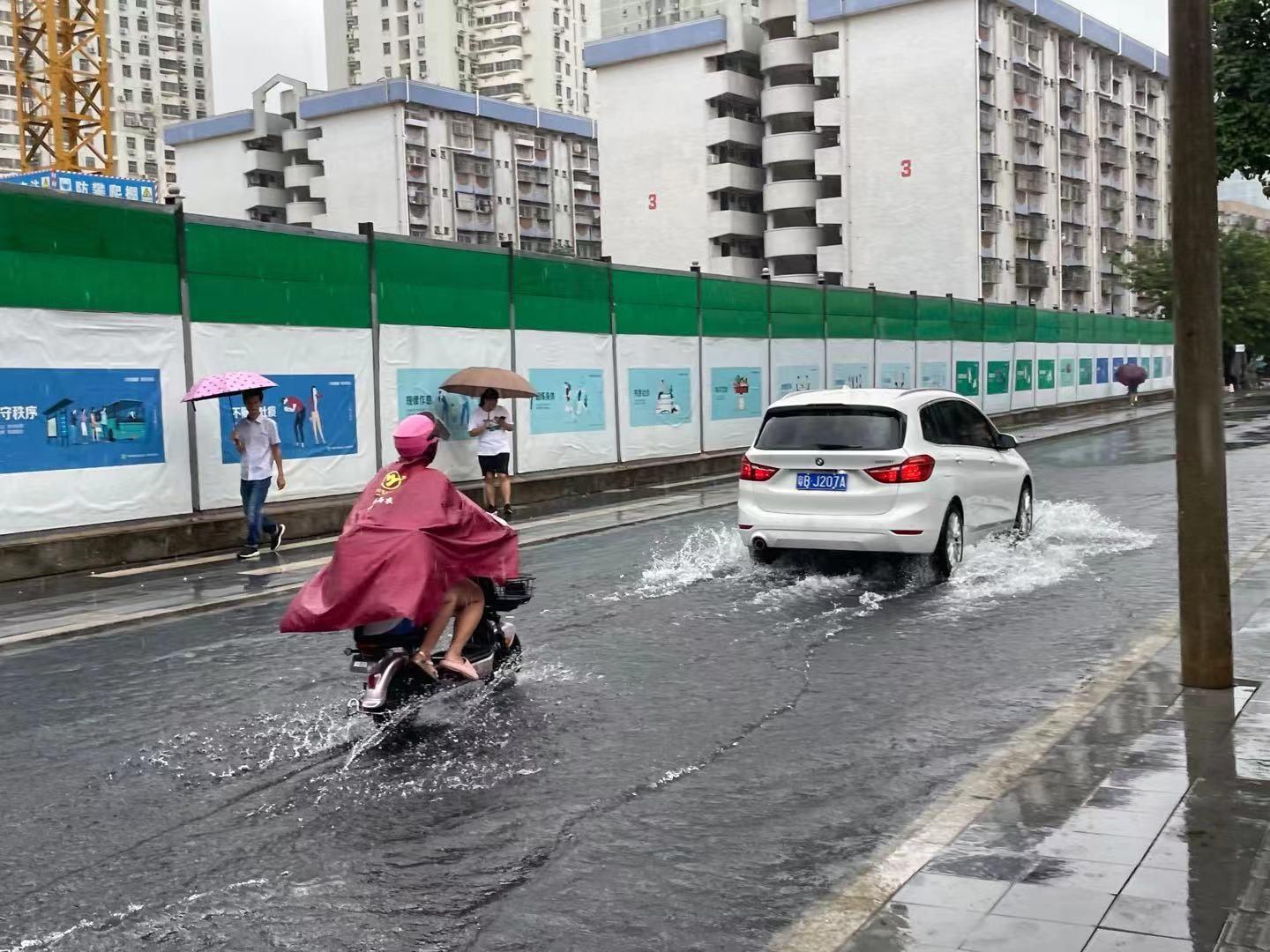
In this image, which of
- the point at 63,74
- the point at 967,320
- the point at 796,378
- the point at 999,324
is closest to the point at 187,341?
the point at 796,378

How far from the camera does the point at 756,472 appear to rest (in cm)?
1175

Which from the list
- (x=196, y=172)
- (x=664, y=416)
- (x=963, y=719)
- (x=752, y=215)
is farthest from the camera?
(x=196, y=172)

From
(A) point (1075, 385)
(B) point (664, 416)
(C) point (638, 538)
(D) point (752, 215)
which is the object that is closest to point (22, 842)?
(C) point (638, 538)

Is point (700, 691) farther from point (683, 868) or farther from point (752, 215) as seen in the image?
point (752, 215)

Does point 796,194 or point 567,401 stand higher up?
point 796,194

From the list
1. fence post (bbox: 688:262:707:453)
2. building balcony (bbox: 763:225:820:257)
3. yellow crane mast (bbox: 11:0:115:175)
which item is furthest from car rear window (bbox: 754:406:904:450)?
building balcony (bbox: 763:225:820:257)

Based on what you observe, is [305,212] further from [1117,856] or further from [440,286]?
[1117,856]

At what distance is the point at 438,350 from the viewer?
19875 mm

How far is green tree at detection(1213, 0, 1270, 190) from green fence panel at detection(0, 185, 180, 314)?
1115 centimetres

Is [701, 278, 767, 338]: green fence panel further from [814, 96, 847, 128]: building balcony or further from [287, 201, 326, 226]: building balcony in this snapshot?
[287, 201, 326, 226]: building balcony

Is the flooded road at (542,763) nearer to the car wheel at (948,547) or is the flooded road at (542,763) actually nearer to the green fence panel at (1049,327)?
the car wheel at (948,547)

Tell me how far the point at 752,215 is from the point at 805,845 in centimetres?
8179

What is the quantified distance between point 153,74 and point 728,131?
92620 millimetres

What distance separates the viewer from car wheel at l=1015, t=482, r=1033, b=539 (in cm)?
1356
